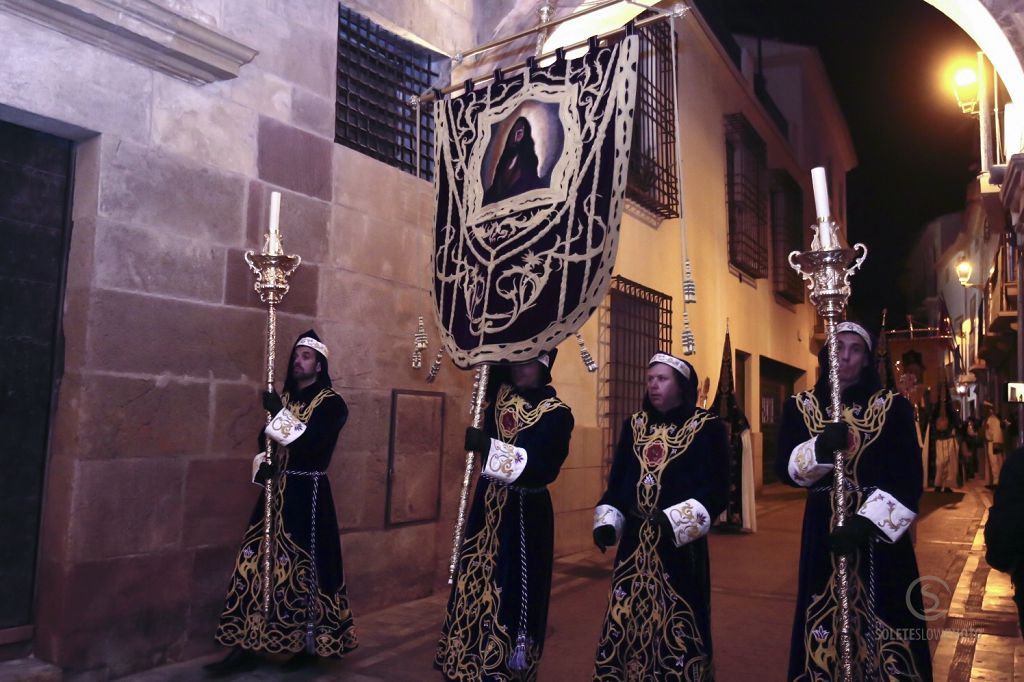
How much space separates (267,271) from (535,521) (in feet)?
6.67

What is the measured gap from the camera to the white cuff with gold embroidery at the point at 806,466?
3.45 m

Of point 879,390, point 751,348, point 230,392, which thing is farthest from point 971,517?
point 230,392

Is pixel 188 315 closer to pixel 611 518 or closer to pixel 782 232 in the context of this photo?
pixel 611 518

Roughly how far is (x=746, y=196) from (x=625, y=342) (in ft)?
19.8

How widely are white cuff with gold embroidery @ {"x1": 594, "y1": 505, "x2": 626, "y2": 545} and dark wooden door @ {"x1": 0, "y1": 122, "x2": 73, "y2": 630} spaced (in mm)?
2845

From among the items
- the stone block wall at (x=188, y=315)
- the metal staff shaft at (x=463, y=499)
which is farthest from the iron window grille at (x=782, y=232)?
the metal staff shaft at (x=463, y=499)

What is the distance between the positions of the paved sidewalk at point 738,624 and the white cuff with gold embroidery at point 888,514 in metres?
1.71

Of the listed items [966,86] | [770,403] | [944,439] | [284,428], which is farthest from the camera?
[770,403]

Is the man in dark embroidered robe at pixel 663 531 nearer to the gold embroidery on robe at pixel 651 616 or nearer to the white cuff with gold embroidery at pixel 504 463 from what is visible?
the gold embroidery on robe at pixel 651 616

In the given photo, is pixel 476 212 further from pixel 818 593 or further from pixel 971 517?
pixel 971 517

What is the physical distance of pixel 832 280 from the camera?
345 cm

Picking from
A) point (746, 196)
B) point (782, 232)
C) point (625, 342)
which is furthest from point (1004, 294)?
point (625, 342)

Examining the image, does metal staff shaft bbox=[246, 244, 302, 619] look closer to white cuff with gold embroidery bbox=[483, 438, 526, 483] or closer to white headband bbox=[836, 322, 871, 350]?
white cuff with gold embroidery bbox=[483, 438, 526, 483]

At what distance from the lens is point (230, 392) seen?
5.05 metres
